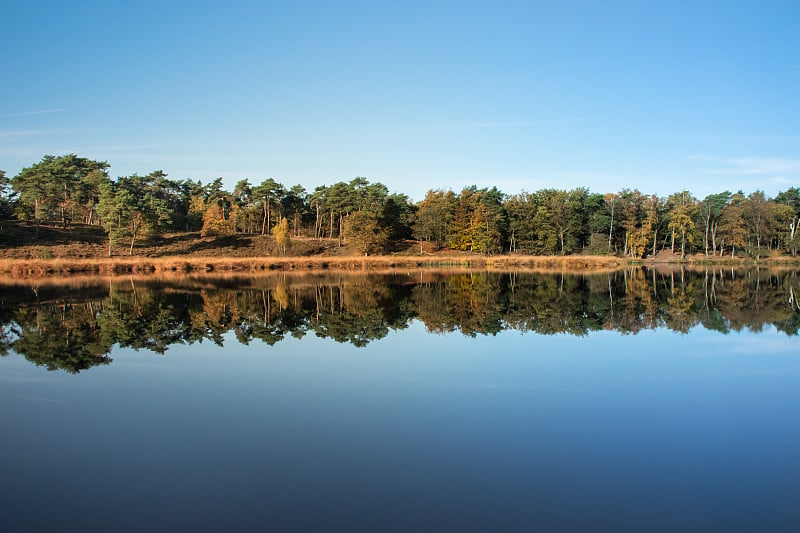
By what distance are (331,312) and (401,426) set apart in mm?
13765

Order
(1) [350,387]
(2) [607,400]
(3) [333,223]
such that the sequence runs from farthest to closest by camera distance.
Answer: (3) [333,223], (1) [350,387], (2) [607,400]

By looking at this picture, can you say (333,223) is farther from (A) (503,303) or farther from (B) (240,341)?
(B) (240,341)

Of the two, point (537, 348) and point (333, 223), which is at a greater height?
point (333, 223)

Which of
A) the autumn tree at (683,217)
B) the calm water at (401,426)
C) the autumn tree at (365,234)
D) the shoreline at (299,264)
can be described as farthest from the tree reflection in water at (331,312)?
the autumn tree at (683,217)

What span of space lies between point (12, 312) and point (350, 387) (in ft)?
60.6

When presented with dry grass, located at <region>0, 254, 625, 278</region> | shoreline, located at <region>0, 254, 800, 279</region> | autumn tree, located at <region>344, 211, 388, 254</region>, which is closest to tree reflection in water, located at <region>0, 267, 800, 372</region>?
shoreline, located at <region>0, 254, 800, 279</region>

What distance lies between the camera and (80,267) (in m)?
47.6

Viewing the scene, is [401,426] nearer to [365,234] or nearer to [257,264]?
[257,264]

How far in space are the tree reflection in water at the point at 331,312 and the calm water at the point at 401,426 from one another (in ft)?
0.76

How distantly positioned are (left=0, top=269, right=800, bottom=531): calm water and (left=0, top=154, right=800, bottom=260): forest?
51504 millimetres

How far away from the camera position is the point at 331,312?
21500 millimetres

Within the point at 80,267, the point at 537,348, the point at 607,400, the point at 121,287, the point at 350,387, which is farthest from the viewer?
the point at 80,267

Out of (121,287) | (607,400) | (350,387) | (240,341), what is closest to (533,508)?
(607,400)

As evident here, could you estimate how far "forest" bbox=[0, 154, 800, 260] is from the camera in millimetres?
71375
